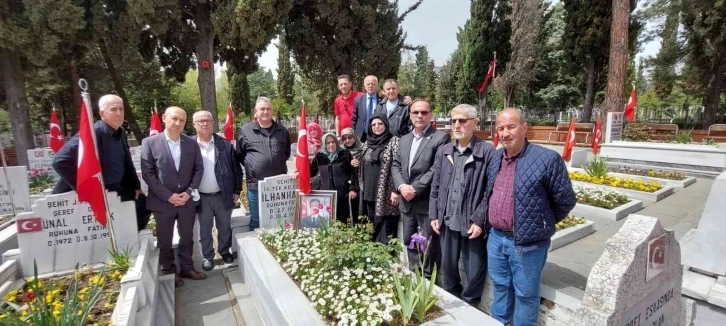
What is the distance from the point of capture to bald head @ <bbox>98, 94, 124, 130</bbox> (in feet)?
11.6

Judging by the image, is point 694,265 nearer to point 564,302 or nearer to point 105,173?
point 564,302

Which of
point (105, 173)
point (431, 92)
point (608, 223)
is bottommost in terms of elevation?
point (608, 223)

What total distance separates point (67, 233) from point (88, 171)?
0.78m

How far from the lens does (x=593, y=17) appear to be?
18.4 meters

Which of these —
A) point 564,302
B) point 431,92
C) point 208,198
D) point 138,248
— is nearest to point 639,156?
point 564,302

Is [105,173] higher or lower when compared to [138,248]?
higher

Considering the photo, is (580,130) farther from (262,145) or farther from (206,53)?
(262,145)

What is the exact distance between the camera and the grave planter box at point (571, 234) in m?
4.16

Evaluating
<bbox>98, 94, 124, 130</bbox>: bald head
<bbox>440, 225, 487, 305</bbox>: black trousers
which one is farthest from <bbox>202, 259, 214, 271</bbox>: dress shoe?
<bbox>440, 225, 487, 305</bbox>: black trousers

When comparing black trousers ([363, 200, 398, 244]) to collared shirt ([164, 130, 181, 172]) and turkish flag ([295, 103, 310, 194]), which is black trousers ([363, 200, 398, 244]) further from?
collared shirt ([164, 130, 181, 172])

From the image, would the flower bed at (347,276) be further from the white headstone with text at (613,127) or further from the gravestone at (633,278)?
the white headstone with text at (613,127)

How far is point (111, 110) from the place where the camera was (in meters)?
3.56

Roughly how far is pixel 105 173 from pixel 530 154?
162 inches

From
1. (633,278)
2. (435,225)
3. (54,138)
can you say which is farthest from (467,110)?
(54,138)
